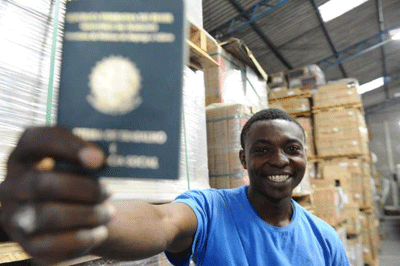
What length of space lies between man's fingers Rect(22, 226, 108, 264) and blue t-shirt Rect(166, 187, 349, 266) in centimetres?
94

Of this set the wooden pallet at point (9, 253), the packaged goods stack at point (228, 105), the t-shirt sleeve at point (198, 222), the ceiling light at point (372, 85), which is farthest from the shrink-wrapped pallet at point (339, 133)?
the ceiling light at point (372, 85)

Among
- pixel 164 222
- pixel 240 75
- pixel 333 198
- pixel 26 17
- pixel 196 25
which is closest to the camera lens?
pixel 164 222

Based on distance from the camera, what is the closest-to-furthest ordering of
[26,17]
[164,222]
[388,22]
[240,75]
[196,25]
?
[164,222] → [26,17] → [196,25] → [240,75] → [388,22]

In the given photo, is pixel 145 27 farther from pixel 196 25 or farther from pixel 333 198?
pixel 333 198

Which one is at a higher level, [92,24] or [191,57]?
[191,57]

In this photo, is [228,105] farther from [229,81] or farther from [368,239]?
[368,239]

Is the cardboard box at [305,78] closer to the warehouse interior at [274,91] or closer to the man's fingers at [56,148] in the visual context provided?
the warehouse interior at [274,91]

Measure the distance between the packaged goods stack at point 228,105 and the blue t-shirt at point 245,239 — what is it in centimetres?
132

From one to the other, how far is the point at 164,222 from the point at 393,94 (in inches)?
832

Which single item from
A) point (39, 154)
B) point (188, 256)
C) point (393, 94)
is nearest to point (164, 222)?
point (188, 256)

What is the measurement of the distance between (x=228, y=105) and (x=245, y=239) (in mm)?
1776

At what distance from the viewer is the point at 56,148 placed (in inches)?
17.0

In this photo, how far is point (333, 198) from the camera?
4.91 metres

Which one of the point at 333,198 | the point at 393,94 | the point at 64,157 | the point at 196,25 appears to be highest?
the point at 393,94
